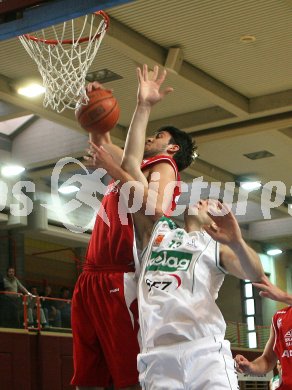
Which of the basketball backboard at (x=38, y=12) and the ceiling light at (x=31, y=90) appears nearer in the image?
the basketball backboard at (x=38, y=12)

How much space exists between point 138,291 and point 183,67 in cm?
841

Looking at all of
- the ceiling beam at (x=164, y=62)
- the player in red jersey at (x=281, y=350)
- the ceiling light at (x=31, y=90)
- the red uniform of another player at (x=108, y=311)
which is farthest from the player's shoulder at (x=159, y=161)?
the ceiling light at (x=31, y=90)

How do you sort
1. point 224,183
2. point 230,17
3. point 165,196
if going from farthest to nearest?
point 224,183 < point 230,17 < point 165,196

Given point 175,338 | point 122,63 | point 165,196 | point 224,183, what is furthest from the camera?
point 224,183

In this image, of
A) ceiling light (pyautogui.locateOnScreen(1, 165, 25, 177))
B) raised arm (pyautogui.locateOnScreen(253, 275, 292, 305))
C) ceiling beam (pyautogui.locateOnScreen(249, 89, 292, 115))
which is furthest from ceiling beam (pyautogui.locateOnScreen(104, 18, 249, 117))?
raised arm (pyautogui.locateOnScreen(253, 275, 292, 305))

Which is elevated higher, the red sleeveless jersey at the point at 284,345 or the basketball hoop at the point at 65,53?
the basketball hoop at the point at 65,53

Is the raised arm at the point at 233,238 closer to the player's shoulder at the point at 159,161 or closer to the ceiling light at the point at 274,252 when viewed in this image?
the player's shoulder at the point at 159,161

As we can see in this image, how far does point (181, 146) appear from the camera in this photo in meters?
5.53

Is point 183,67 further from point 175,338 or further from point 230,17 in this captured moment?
point 175,338

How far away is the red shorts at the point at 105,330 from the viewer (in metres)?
4.88

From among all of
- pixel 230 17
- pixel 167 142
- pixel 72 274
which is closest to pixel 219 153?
pixel 230 17

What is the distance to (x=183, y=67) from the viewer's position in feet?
41.4

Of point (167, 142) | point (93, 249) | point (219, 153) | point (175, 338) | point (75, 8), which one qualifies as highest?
point (219, 153)

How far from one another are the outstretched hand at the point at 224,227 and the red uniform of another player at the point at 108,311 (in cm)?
91
